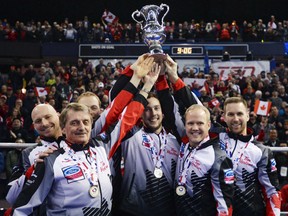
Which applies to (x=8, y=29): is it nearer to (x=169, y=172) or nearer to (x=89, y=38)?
(x=89, y=38)

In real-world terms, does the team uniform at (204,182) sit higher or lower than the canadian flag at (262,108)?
lower

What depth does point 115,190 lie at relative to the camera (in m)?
3.89

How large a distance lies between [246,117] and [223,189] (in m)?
0.75

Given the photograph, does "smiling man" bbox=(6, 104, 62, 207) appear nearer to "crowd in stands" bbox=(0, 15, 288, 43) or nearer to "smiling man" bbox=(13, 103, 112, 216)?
"smiling man" bbox=(13, 103, 112, 216)

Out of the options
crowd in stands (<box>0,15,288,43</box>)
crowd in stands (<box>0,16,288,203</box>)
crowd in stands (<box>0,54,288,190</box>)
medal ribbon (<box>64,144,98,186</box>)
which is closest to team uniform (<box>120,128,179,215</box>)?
medal ribbon (<box>64,144,98,186</box>)

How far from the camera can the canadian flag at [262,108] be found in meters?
11.4

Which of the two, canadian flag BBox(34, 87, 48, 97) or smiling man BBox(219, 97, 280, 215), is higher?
canadian flag BBox(34, 87, 48, 97)

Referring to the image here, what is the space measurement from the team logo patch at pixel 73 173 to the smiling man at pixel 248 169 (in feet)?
4.19

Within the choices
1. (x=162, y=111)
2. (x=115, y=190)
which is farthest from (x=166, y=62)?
(x=115, y=190)

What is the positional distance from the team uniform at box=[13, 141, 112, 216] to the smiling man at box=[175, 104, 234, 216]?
1.96ft

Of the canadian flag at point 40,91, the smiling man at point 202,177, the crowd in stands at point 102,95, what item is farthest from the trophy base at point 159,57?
the canadian flag at point 40,91

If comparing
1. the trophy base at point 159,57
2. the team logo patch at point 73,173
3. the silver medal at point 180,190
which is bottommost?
the silver medal at point 180,190

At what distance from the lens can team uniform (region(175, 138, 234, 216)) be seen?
365 cm

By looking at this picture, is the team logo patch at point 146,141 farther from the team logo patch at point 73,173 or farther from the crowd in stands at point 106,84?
the crowd in stands at point 106,84
